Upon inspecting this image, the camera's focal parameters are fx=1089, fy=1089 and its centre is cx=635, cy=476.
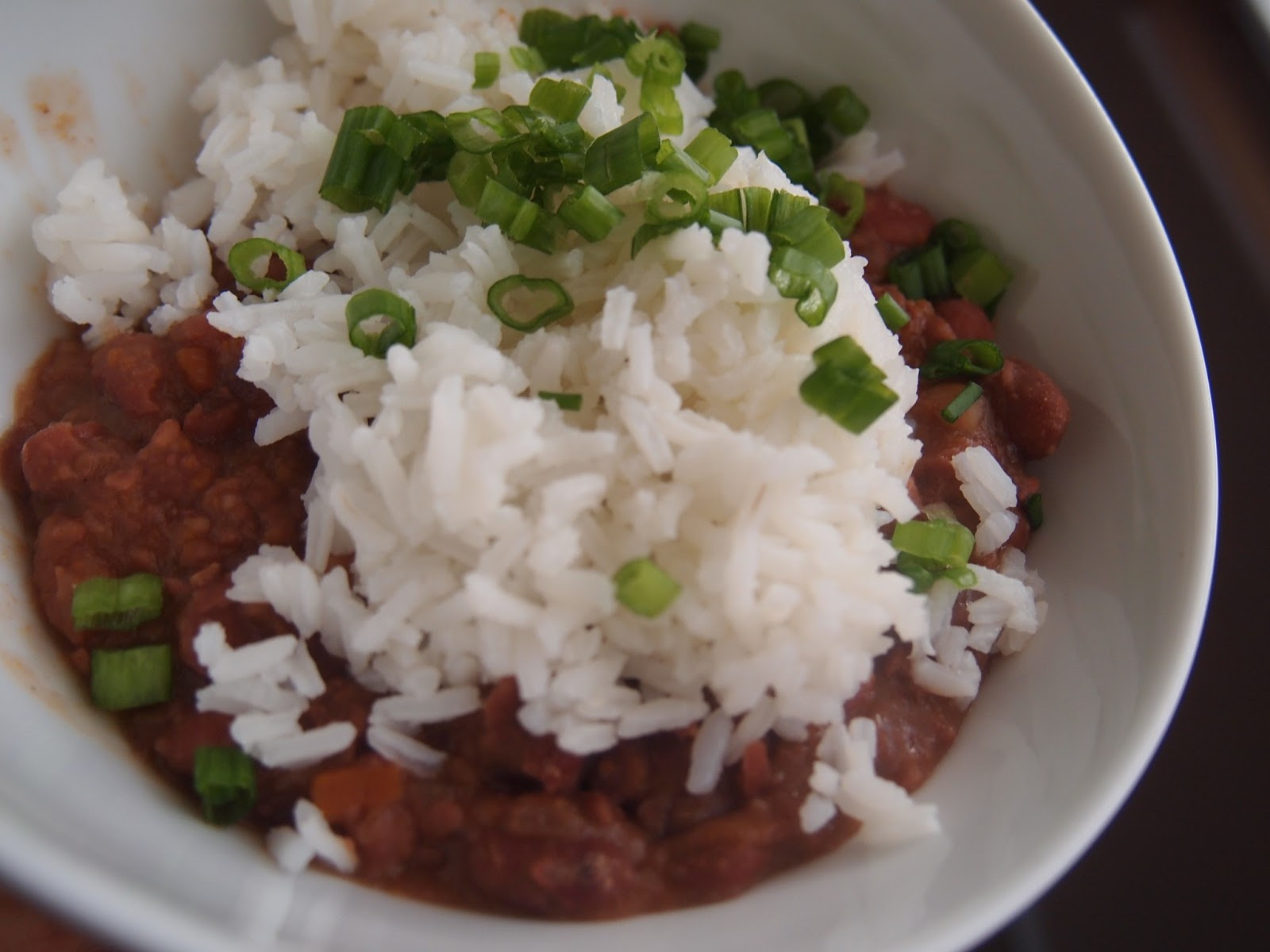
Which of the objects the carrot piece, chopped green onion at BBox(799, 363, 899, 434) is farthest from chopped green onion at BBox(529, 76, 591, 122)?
the carrot piece

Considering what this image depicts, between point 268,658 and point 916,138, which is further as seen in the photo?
point 916,138

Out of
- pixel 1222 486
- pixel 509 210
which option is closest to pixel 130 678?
pixel 509 210

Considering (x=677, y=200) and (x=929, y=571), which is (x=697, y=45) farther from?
(x=929, y=571)

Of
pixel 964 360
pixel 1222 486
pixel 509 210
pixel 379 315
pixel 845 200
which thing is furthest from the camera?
pixel 1222 486

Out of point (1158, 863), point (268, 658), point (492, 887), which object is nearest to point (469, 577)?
point (268, 658)

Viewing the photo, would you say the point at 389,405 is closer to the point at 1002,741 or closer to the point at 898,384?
the point at 898,384

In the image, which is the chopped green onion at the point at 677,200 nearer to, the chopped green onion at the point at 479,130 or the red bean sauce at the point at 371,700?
the chopped green onion at the point at 479,130
